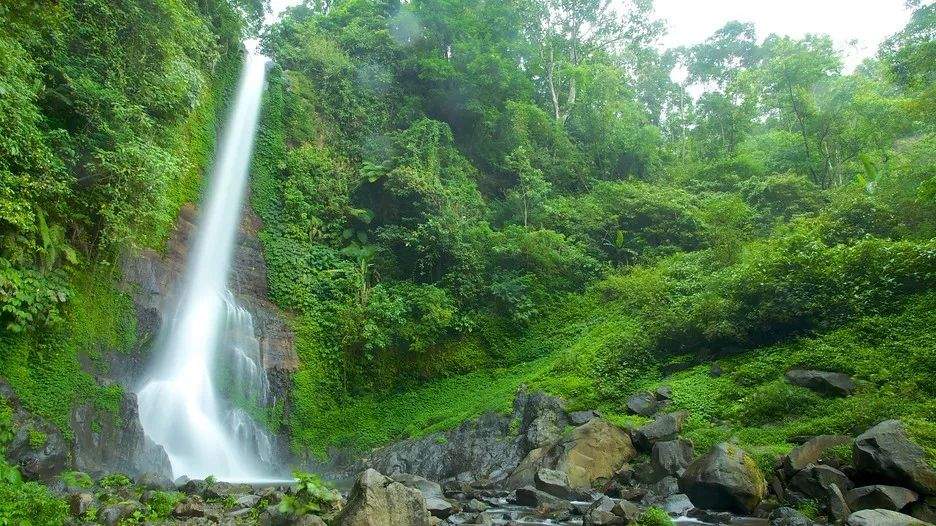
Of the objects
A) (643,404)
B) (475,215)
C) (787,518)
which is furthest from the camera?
(475,215)

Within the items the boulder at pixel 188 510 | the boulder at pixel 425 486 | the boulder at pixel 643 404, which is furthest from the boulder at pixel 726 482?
the boulder at pixel 188 510

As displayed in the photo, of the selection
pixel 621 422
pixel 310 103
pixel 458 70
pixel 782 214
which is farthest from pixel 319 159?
pixel 782 214

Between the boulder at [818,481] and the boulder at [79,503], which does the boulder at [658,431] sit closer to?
the boulder at [818,481]

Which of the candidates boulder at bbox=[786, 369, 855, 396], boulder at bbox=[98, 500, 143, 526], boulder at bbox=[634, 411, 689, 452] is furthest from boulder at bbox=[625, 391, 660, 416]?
boulder at bbox=[98, 500, 143, 526]

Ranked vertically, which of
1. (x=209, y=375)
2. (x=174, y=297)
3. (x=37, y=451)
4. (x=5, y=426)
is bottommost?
(x=37, y=451)

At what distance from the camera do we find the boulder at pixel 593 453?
9.52 metres

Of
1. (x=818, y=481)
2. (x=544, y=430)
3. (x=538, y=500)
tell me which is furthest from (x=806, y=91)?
(x=538, y=500)

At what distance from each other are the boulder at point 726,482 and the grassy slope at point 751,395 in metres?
0.65

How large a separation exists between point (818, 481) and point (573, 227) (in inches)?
563

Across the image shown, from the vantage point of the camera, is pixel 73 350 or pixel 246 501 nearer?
pixel 246 501

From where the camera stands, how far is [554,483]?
29.6 feet

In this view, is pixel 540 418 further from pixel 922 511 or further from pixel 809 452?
pixel 922 511

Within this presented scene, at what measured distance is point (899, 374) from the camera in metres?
9.30

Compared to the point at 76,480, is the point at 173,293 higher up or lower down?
higher up
